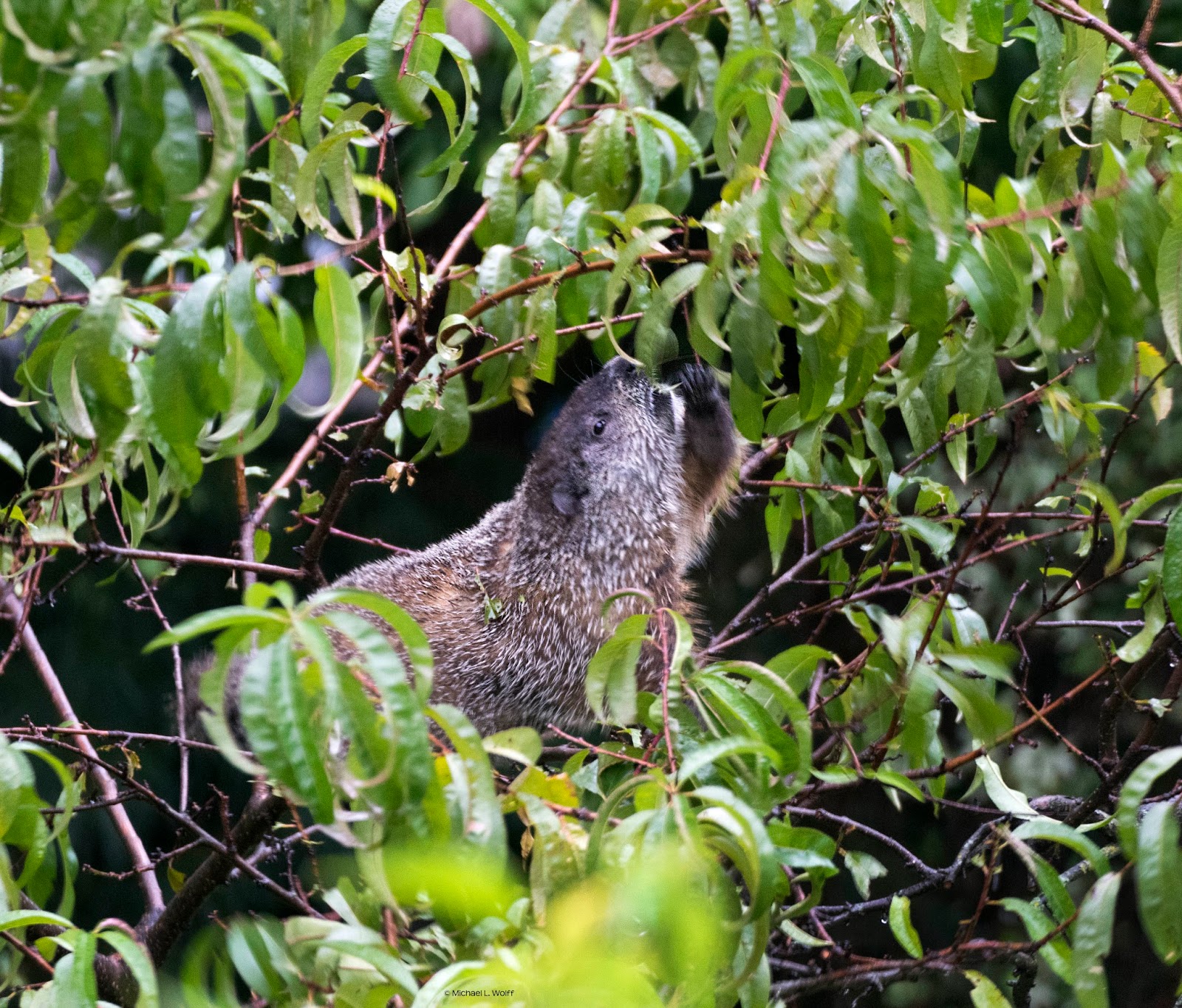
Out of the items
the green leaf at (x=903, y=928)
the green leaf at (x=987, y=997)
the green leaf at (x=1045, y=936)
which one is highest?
the green leaf at (x=1045, y=936)

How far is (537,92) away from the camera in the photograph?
116cm

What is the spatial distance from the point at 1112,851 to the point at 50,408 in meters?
1.27

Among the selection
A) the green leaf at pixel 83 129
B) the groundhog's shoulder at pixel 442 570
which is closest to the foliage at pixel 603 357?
the green leaf at pixel 83 129

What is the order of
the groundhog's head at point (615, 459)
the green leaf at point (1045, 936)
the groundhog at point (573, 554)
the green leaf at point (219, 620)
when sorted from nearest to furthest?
1. the green leaf at point (219, 620)
2. the green leaf at point (1045, 936)
3. the groundhog at point (573, 554)
4. the groundhog's head at point (615, 459)

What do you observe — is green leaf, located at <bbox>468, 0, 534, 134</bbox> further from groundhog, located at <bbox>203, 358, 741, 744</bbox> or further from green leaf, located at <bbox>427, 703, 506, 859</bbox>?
groundhog, located at <bbox>203, 358, 741, 744</bbox>

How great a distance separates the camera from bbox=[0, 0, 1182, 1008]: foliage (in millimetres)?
679

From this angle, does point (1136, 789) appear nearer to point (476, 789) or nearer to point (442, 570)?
point (476, 789)

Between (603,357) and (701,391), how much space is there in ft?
1.94

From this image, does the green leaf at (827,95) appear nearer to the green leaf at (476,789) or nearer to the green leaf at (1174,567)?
the green leaf at (1174,567)

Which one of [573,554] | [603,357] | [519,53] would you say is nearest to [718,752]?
[519,53]

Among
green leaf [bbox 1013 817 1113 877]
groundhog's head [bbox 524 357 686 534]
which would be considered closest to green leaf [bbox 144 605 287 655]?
green leaf [bbox 1013 817 1113 877]

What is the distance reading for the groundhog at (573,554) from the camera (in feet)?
6.81

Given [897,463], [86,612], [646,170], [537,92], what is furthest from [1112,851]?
[86,612]

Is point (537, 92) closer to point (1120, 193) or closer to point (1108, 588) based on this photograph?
point (1120, 193)
